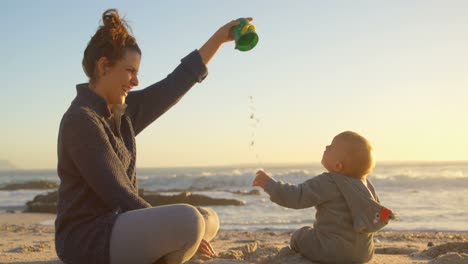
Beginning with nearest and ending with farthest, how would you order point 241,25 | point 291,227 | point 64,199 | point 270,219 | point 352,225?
point 64,199
point 352,225
point 241,25
point 291,227
point 270,219

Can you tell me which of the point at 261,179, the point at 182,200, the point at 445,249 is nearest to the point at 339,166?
the point at 261,179

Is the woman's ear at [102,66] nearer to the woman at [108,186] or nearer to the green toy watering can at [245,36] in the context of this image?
the woman at [108,186]

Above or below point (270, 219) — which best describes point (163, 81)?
above

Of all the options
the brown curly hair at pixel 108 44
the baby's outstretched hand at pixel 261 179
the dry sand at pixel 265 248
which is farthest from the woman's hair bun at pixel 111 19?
the dry sand at pixel 265 248

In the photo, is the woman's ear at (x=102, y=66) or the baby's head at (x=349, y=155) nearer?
the woman's ear at (x=102, y=66)

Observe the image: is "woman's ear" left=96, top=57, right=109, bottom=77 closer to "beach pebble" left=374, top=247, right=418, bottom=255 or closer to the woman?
the woman

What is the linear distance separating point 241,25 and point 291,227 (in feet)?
16.8

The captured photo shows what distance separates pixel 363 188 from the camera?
341cm

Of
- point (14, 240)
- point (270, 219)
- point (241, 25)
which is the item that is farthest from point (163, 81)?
point (270, 219)

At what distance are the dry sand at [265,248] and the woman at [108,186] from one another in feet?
2.78

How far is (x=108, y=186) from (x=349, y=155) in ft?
4.82

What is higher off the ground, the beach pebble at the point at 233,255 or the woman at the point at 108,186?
the woman at the point at 108,186

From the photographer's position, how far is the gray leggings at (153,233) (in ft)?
9.28

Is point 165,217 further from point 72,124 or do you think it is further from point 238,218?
point 238,218
